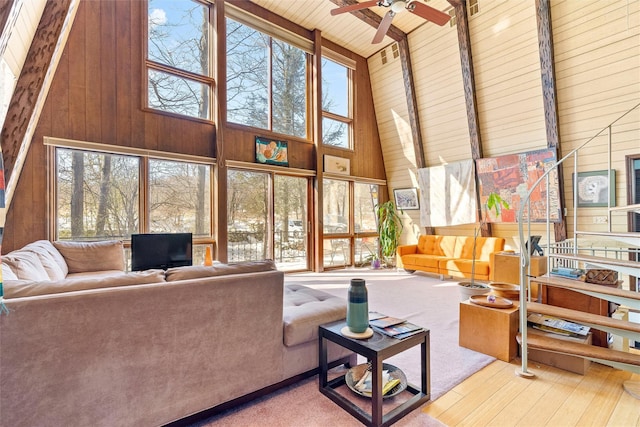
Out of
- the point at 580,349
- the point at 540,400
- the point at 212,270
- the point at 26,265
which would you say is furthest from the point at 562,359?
the point at 26,265

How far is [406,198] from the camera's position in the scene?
22.4 feet

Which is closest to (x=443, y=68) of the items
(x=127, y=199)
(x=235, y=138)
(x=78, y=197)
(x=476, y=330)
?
(x=235, y=138)

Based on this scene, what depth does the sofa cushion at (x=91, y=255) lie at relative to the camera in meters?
3.42

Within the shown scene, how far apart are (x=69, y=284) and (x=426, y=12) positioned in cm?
404

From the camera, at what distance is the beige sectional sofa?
1216 millimetres

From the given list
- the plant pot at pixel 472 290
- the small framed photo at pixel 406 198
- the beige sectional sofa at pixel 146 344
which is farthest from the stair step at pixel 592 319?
the small framed photo at pixel 406 198

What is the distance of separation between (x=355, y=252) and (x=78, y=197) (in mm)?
5061

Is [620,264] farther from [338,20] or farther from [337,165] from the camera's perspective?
[338,20]

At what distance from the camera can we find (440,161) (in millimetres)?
6152

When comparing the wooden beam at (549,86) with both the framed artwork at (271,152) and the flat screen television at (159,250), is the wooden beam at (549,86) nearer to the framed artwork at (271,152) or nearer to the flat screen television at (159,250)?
the framed artwork at (271,152)

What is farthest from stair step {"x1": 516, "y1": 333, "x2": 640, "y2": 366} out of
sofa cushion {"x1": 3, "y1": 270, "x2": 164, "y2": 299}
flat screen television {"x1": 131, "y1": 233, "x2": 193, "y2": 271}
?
flat screen television {"x1": 131, "y1": 233, "x2": 193, "y2": 271}

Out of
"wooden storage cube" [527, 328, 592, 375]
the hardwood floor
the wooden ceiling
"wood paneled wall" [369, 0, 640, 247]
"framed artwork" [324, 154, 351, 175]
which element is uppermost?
the wooden ceiling

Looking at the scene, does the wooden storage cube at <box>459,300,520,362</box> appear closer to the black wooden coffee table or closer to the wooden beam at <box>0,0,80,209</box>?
the black wooden coffee table

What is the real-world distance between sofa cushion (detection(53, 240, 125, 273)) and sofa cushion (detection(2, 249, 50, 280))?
899 mm
